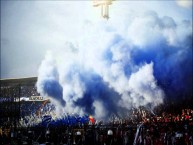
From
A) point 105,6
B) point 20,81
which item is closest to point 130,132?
point 105,6

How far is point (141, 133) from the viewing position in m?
17.3

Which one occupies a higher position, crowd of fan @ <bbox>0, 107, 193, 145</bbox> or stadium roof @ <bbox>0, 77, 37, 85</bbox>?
stadium roof @ <bbox>0, 77, 37, 85</bbox>

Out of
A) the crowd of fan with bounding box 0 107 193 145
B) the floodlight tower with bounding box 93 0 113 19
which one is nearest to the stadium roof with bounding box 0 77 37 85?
the crowd of fan with bounding box 0 107 193 145

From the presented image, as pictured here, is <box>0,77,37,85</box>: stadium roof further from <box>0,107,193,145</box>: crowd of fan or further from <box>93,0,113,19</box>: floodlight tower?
<box>93,0,113,19</box>: floodlight tower

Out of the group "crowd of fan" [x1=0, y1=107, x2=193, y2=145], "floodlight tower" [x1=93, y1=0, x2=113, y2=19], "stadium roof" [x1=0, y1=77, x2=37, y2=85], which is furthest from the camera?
"stadium roof" [x1=0, y1=77, x2=37, y2=85]

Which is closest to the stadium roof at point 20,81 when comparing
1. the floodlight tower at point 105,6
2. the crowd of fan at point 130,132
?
the crowd of fan at point 130,132

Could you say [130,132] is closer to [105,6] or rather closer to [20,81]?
[105,6]

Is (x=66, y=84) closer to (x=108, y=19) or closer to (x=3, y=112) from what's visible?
(x=108, y=19)

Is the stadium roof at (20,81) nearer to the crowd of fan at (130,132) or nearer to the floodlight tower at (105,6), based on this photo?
the crowd of fan at (130,132)

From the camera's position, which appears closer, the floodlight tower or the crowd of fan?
the crowd of fan

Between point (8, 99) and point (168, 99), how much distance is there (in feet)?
52.2

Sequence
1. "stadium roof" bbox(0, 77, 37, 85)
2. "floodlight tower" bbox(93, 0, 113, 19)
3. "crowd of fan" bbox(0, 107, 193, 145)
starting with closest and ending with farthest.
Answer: "crowd of fan" bbox(0, 107, 193, 145) → "floodlight tower" bbox(93, 0, 113, 19) → "stadium roof" bbox(0, 77, 37, 85)

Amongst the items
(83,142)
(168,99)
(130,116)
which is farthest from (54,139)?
(168,99)

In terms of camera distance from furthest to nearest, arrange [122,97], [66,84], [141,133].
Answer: [66,84], [122,97], [141,133]
